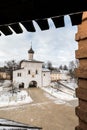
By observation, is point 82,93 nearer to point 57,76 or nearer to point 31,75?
point 31,75

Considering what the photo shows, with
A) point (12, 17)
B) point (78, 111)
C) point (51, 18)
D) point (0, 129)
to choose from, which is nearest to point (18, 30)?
point (12, 17)

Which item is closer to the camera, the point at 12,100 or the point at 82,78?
the point at 82,78

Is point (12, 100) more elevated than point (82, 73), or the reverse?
point (82, 73)

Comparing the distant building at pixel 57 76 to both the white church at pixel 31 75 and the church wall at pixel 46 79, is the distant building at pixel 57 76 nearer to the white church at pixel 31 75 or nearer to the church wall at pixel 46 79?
the church wall at pixel 46 79

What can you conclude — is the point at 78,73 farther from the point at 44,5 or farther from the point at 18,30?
the point at 44,5

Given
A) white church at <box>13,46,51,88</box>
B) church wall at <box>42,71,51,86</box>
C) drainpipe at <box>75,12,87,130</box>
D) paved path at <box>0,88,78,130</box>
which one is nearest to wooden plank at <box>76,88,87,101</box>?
drainpipe at <box>75,12,87,130</box>

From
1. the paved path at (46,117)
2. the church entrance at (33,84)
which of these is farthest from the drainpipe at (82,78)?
the church entrance at (33,84)

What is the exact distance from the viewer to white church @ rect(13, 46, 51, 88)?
4559 cm

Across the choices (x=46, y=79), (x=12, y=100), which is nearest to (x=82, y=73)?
(x=12, y=100)

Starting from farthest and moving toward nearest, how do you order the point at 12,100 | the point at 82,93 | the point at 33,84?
1. the point at 33,84
2. the point at 12,100
3. the point at 82,93

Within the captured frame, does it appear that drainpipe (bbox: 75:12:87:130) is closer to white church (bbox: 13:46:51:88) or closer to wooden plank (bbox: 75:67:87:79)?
wooden plank (bbox: 75:67:87:79)

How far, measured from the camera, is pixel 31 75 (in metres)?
46.6

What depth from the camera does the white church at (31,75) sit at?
45591mm

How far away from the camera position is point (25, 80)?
45.4m
